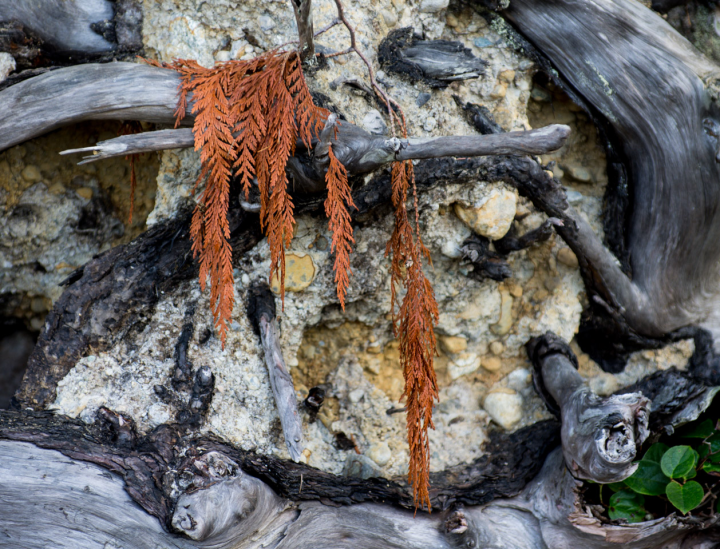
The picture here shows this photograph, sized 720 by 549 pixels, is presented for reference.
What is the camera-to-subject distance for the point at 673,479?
7.50 ft

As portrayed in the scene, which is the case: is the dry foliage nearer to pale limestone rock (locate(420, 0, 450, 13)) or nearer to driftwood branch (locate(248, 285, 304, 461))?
driftwood branch (locate(248, 285, 304, 461))

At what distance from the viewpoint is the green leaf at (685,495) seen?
2.21 m

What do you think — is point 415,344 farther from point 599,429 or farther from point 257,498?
point 257,498

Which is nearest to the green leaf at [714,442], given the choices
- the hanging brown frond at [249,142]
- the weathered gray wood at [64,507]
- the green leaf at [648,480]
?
the green leaf at [648,480]

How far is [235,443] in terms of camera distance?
226 cm

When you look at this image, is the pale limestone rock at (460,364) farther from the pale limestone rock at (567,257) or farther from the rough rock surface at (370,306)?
the pale limestone rock at (567,257)

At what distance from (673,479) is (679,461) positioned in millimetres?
83

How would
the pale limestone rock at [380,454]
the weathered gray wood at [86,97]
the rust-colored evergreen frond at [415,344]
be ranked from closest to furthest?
the rust-colored evergreen frond at [415,344] → the weathered gray wood at [86,97] → the pale limestone rock at [380,454]

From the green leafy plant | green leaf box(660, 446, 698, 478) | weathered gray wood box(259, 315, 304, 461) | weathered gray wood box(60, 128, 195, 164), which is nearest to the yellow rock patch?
weathered gray wood box(259, 315, 304, 461)

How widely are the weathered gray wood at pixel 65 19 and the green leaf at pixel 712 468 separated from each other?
337cm

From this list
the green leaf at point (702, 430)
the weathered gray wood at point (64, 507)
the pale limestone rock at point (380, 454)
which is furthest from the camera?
the pale limestone rock at point (380, 454)

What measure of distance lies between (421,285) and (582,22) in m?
1.57

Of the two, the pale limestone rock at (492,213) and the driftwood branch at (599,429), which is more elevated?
the pale limestone rock at (492,213)

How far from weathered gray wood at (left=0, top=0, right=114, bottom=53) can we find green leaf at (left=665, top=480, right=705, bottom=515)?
3.27 meters
